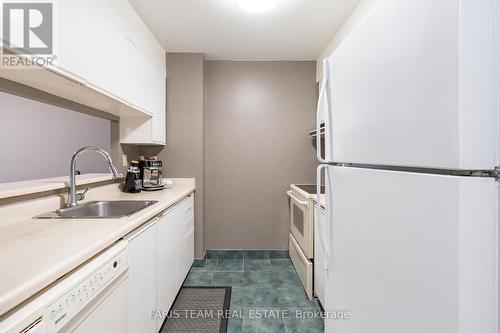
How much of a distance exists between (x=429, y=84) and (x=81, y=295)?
1128 millimetres

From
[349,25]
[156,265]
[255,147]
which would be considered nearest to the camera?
[156,265]

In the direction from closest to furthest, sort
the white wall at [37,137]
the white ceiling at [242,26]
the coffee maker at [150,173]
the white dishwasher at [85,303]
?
the white dishwasher at [85,303] → the white wall at [37,137] → the white ceiling at [242,26] → the coffee maker at [150,173]

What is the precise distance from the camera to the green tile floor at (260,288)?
180 centimetres

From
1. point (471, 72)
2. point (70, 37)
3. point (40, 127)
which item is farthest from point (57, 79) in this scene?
point (471, 72)

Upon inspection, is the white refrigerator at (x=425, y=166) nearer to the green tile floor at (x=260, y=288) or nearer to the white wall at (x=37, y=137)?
the green tile floor at (x=260, y=288)

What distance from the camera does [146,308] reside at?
137 cm

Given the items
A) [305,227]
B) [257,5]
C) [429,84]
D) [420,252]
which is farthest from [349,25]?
[420,252]

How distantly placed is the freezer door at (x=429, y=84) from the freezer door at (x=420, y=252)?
6cm

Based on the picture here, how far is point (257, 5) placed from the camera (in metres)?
1.84

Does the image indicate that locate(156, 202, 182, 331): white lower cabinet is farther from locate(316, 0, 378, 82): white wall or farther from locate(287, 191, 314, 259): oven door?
locate(316, 0, 378, 82): white wall

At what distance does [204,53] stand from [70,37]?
1.75m

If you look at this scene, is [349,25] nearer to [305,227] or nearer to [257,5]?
[257,5]

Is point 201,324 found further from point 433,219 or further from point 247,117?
point 247,117

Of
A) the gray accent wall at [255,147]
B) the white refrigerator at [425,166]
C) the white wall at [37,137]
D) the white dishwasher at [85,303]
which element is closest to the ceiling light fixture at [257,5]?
the gray accent wall at [255,147]
